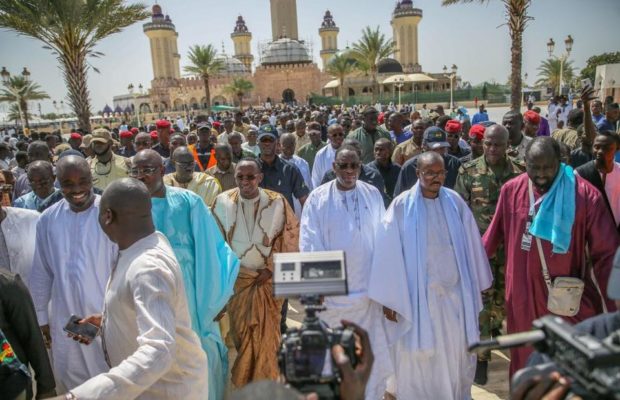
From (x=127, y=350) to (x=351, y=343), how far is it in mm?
1124

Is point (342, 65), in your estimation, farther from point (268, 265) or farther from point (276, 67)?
point (268, 265)

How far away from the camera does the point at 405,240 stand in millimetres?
3621

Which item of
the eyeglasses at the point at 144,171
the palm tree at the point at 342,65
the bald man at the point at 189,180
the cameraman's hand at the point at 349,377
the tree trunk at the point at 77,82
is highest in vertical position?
the palm tree at the point at 342,65

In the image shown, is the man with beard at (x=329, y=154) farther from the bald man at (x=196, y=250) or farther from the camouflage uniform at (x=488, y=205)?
the bald man at (x=196, y=250)

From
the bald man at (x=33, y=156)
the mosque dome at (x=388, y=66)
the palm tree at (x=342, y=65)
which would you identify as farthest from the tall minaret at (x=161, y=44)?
the bald man at (x=33, y=156)

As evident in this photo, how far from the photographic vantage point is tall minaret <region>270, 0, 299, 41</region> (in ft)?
240

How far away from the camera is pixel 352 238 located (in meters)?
3.81

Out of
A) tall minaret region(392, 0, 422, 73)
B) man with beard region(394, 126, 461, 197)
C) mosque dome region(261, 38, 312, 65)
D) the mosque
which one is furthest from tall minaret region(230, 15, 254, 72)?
man with beard region(394, 126, 461, 197)

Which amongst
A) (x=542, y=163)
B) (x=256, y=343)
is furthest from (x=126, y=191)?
(x=542, y=163)

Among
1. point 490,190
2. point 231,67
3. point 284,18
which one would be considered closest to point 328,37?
point 284,18

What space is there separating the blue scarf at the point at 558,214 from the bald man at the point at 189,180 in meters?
2.92

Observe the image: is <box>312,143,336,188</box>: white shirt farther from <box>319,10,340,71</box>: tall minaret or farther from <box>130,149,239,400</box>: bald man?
<box>319,10,340,71</box>: tall minaret

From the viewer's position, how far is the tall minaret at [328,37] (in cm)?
7838

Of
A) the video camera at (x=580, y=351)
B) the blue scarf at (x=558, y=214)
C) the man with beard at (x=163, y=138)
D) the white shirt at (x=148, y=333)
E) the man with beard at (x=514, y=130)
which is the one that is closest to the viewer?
the video camera at (x=580, y=351)
